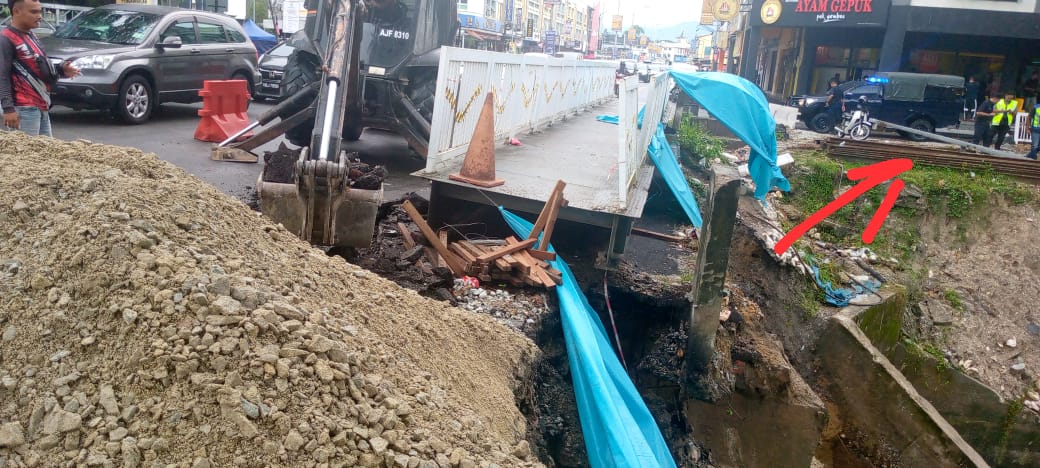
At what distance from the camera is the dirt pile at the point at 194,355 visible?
2.54 m

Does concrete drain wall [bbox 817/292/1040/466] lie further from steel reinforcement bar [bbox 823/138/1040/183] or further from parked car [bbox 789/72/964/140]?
parked car [bbox 789/72/964/140]

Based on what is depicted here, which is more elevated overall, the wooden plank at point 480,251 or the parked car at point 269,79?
the parked car at point 269,79

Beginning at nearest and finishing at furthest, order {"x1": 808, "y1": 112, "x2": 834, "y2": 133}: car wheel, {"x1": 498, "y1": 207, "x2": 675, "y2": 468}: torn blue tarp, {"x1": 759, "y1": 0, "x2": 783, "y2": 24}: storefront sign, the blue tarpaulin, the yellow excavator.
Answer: {"x1": 498, "y1": 207, "x2": 675, "y2": 468}: torn blue tarp, the yellow excavator, {"x1": 808, "y1": 112, "x2": 834, "y2": 133}: car wheel, the blue tarpaulin, {"x1": 759, "y1": 0, "x2": 783, "y2": 24}: storefront sign

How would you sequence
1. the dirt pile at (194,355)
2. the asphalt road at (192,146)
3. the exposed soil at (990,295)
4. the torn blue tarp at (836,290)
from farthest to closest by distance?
the exposed soil at (990,295), the torn blue tarp at (836,290), the asphalt road at (192,146), the dirt pile at (194,355)

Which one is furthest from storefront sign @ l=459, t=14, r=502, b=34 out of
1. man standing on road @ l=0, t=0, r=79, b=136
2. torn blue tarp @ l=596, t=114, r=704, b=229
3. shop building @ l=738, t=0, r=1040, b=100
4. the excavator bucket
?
the excavator bucket

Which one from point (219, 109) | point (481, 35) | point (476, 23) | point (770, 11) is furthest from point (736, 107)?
point (476, 23)

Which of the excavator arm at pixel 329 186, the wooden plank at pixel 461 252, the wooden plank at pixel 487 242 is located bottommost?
the wooden plank at pixel 461 252

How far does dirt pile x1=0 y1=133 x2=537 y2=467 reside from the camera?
254 centimetres

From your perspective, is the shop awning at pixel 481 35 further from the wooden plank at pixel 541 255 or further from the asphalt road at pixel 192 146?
the wooden plank at pixel 541 255

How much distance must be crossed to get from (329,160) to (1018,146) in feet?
62.4

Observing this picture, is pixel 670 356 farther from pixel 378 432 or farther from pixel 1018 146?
pixel 1018 146

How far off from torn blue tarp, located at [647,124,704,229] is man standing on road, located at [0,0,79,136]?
235 inches

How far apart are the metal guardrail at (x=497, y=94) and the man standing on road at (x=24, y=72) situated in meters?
3.04

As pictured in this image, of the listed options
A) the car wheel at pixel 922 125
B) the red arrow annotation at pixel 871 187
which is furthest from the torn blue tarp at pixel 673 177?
the car wheel at pixel 922 125
